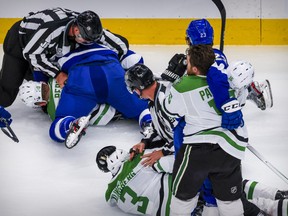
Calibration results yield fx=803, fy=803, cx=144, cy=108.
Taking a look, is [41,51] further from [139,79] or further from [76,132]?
[139,79]

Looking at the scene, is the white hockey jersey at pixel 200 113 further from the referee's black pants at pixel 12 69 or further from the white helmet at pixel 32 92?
the referee's black pants at pixel 12 69

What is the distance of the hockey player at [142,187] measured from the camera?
11.5ft

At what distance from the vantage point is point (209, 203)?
3.39 meters

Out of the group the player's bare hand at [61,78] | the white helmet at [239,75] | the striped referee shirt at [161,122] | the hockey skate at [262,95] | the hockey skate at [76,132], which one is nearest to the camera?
the white helmet at [239,75]

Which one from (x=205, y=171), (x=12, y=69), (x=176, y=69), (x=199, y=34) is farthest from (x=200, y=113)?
(x=12, y=69)

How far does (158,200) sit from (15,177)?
3.24 feet

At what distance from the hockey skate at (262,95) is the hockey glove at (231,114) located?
1913 mm

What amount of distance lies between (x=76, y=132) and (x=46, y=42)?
2.29 ft

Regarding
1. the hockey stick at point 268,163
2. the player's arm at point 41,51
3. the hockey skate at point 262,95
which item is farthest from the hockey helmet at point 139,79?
the hockey skate at point 262,95

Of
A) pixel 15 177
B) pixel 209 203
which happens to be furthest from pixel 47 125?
pixel 209 203

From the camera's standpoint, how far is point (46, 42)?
489cm

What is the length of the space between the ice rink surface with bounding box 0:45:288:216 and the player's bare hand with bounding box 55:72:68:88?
0.99 ft

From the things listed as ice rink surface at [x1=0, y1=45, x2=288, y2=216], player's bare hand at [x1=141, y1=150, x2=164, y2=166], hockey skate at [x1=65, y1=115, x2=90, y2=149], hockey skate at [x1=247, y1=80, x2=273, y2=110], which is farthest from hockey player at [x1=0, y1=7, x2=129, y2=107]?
player's bare hand at [x1=141, y1=150, x2=164, y2=166]

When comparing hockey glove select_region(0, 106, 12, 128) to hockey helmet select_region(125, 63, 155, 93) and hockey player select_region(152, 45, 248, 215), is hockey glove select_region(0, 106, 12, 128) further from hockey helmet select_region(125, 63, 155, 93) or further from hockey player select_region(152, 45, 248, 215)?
hockey player select_region(152, 45, 248, 215)
